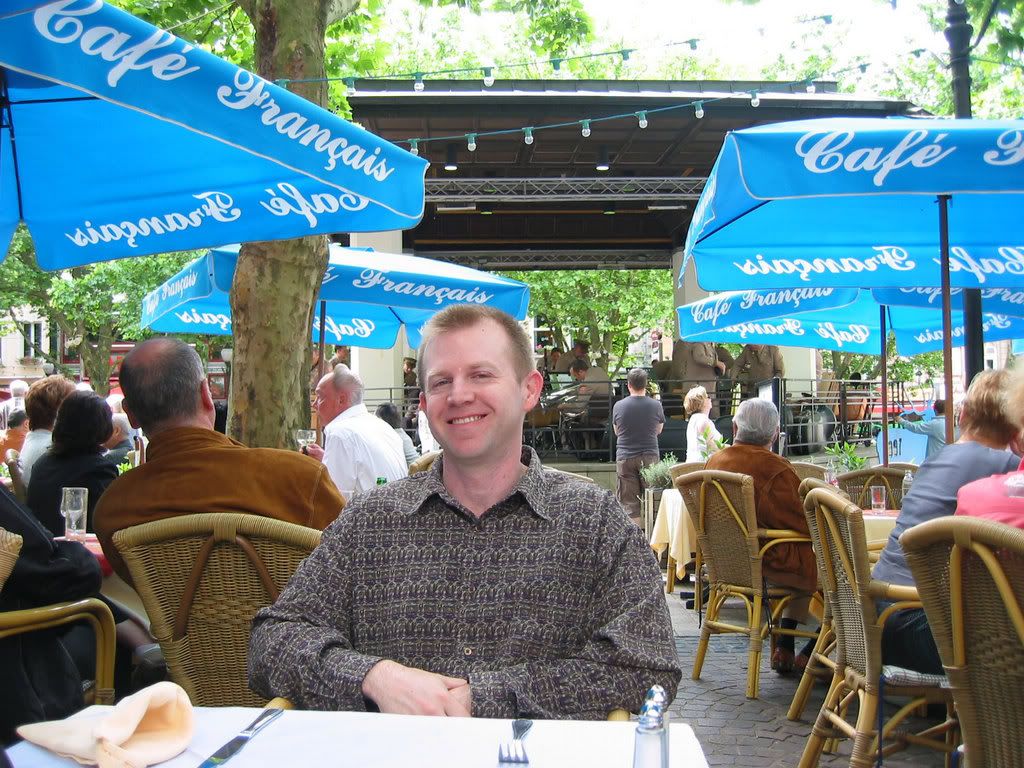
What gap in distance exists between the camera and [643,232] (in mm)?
23516

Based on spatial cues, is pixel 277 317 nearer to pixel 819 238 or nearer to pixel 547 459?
pixel 819 238

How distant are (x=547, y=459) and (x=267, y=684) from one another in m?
13.9

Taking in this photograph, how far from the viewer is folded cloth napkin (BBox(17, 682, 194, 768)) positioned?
4.97 feet

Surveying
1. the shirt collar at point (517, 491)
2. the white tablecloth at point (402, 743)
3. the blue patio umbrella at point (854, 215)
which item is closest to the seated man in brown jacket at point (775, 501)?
the blue patio umbrella at point (854, 215)

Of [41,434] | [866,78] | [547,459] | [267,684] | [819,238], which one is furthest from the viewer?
[866,78]

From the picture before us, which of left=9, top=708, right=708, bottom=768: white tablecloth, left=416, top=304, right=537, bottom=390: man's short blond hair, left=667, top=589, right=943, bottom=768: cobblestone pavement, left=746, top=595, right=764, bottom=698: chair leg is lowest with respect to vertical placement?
left=667, top=589, right=943, bottom=768: cobblestone pavement

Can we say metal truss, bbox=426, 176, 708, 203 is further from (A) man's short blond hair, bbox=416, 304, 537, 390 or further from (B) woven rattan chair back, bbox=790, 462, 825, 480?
(A) man's short blond hair, bbox=416, 304, 537, 390

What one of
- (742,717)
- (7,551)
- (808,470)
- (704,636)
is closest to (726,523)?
(704,636)

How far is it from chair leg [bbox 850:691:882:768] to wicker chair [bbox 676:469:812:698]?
6.44 feet

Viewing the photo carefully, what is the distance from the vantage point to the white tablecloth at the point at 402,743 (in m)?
1.54

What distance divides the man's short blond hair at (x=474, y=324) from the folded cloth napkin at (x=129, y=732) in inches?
39.3

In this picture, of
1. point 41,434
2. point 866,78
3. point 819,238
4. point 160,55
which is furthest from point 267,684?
point 866,78

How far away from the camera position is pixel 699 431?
10.1 m

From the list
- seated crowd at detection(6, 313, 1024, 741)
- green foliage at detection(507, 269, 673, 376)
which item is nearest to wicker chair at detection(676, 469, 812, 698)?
seated crowd at detection(6, 313, 1024, 741)
